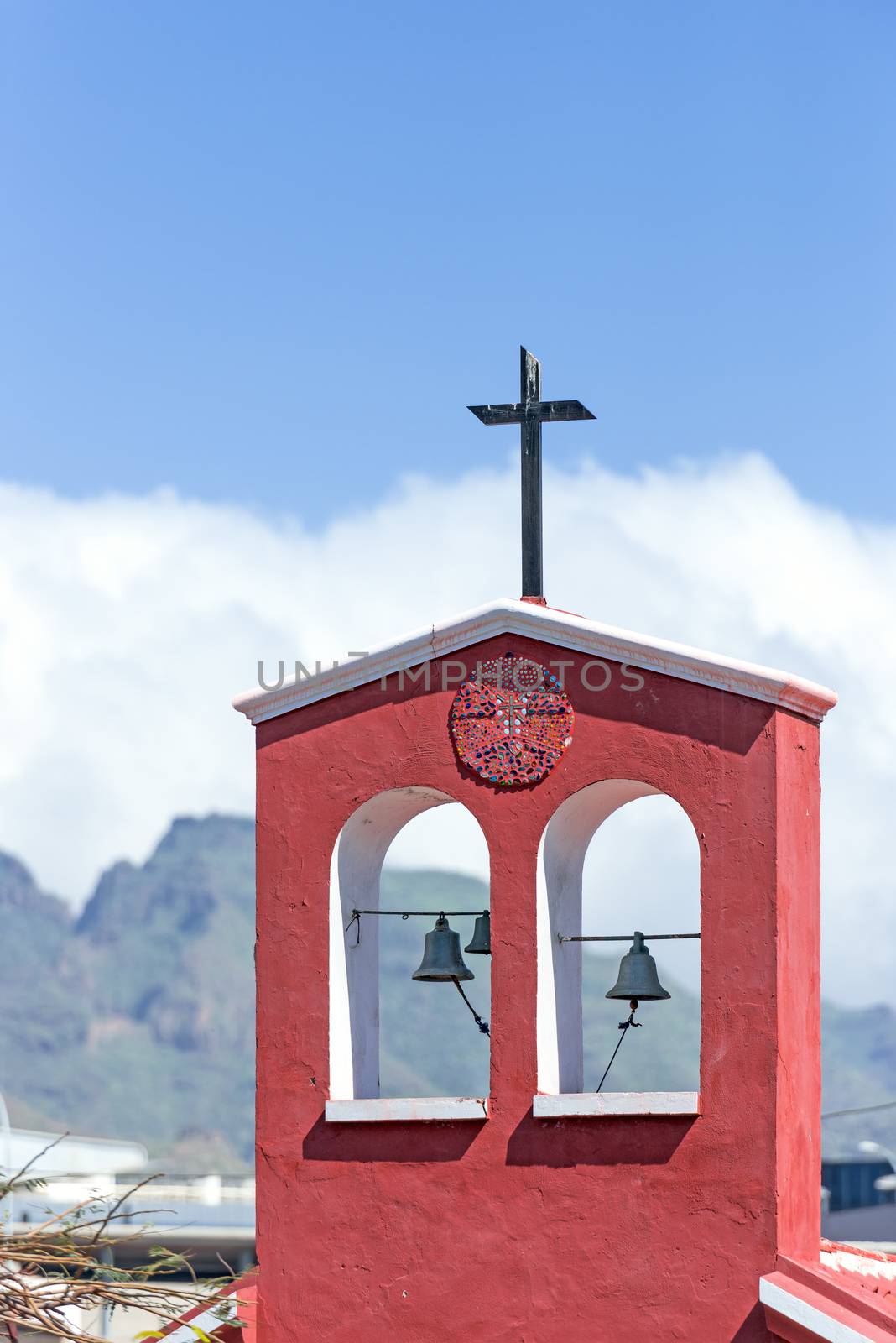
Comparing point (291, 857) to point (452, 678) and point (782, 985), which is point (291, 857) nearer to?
point (452, 678)

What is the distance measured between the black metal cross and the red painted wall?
2.00 feet

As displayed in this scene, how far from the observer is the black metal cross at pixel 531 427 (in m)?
13.4

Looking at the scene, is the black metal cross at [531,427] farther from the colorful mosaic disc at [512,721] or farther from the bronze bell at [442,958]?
the bronze bell at [442,958]

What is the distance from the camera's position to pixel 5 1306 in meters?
11.3

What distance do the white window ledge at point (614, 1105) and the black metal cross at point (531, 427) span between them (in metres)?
2.86

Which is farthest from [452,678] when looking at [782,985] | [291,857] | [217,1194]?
[217,1194]

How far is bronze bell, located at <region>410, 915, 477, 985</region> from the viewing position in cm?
1371

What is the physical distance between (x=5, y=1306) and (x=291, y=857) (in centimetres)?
317

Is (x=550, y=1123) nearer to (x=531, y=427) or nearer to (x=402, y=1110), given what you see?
(x=402, y=1110)

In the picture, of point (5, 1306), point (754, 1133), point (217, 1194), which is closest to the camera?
point (5, 1306)

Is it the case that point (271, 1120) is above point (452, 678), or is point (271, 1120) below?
below

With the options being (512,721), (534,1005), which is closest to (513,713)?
(512,721)

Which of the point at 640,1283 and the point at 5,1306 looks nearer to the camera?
the point at 5,1306

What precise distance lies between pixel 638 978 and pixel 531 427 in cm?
329
